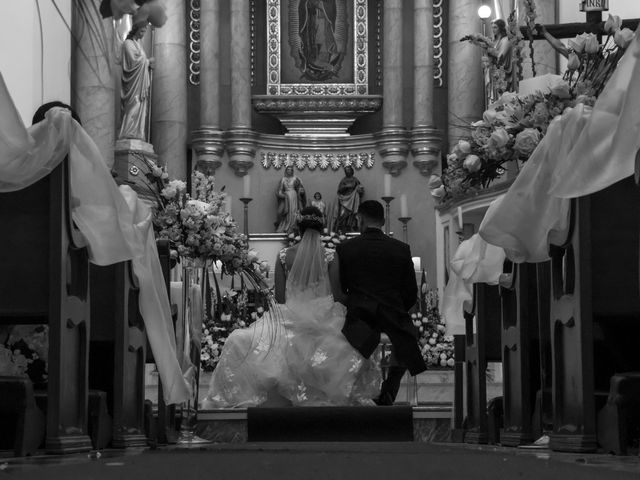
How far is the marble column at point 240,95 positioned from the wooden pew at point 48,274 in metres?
13.2

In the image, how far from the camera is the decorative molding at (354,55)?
61.7ft

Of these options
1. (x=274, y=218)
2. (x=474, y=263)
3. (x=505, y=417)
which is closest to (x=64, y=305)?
(x=505, y=417)

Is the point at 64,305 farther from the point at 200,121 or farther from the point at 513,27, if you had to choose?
the point at 200,121

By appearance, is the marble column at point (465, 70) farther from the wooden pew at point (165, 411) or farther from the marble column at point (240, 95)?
the wooden pew at point (165, 411)

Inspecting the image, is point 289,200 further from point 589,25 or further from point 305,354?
point 589,25

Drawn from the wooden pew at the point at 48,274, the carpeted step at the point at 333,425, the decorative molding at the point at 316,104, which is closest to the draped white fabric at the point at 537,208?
the wooden pew at the point at 48,274

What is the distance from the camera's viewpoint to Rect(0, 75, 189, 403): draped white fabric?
473 cm

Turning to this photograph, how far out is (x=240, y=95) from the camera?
18.4m

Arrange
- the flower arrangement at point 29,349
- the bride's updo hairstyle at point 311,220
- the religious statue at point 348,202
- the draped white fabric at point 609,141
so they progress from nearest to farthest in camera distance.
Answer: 1. the draped white fabric at point 609,141
2. the flower arrangement at point 29,349
3. the bride's updo hairstyle at point 311,220
4. the religious statue at point 348,202

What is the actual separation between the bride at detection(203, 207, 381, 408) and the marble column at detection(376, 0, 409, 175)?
9.43 metres

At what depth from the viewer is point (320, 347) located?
8.51 m

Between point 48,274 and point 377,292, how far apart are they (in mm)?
3698

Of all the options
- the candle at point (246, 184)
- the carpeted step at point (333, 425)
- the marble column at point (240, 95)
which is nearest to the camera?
the carpeted step at point (333, 425)

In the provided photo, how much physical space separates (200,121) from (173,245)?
10049mm
